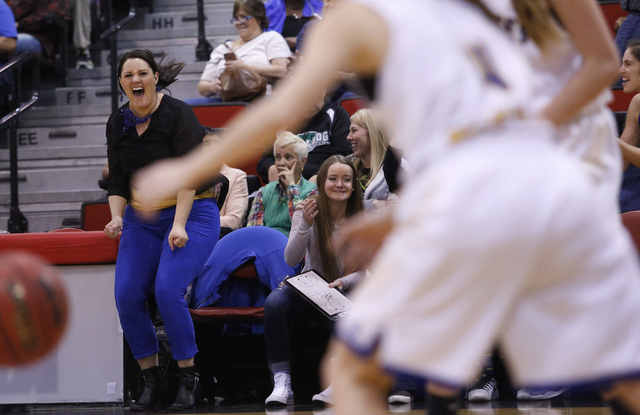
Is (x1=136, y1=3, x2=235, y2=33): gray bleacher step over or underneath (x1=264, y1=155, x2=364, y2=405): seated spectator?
over

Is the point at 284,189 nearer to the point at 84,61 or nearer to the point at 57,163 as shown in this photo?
the point at 57,163

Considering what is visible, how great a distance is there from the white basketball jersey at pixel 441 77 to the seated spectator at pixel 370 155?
3360 mm

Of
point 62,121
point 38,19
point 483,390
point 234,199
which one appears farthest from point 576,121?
point 38,19

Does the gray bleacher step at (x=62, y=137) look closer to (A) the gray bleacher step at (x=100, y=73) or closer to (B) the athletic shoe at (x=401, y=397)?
(A) the gray bleacher step at (x=100, y=73)

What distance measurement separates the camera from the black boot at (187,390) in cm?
480

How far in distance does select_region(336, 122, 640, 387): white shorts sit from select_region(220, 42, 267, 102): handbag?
5.39 m

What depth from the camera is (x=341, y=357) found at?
5.68ft

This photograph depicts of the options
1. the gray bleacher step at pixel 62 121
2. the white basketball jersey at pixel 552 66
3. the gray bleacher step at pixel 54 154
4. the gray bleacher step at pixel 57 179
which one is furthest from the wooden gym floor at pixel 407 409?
the gray bleacher step at pixel 62 121

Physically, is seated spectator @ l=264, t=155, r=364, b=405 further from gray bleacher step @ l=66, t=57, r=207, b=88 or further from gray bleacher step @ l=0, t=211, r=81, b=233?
gray bleacher step @ l=66, t=57, r=207, b=88

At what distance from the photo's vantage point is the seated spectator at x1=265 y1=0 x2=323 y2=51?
817cm

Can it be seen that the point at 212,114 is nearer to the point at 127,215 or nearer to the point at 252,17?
the point at 252,17

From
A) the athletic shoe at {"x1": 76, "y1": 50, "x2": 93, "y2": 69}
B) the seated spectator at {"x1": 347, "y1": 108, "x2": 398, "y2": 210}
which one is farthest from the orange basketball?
the athletic shoe at {"x1": 76, "y1": 50, "x2": 93, "y2": 69}

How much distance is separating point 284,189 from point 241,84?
5.44 feet

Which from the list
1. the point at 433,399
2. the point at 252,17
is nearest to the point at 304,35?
the point at 252,17
